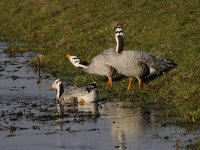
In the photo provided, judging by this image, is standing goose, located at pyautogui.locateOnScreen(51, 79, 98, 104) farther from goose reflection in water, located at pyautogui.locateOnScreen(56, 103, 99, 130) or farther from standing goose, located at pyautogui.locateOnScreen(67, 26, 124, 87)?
standing goose, located at pyautogui.locateOnScreen(67, 26, 124, 87)

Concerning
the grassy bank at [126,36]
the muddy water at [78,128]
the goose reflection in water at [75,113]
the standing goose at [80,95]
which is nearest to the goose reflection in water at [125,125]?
the muddy water at [78,128]

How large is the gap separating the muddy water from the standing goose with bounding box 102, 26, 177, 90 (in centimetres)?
181

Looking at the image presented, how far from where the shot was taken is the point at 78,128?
18141 mm

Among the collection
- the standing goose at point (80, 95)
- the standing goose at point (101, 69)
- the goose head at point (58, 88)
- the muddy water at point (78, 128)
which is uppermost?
the standing goose at point (101, 69)

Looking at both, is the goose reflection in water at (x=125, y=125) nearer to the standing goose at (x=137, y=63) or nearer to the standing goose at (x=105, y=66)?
the standing goose at (x=137, y=63)

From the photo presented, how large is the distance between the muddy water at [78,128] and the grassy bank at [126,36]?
1.03m

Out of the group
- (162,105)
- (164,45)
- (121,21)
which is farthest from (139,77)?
(121,21)

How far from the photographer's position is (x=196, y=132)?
16797 millimetres

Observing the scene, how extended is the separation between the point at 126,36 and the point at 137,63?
8893 mm

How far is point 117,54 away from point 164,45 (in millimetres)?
4182

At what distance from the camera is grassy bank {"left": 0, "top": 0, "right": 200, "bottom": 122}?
70.2ft

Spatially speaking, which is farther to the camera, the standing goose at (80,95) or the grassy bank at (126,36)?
the standing goose at (80,95)

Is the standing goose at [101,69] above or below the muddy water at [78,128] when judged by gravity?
above

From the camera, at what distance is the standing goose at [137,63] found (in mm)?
22750
